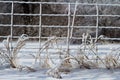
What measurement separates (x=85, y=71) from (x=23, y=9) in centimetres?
1108

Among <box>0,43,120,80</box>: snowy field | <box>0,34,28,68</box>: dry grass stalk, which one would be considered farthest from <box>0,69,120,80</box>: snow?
<box>0,34,28,68</box>: dry grass stalk

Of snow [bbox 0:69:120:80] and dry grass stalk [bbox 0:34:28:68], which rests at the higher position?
dry grass stalk [bbox 0:34:28:68]

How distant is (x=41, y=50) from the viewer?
24.0 feet

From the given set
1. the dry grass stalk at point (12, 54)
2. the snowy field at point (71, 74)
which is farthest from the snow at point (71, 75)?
the dry grass stalk at point (12, 54)

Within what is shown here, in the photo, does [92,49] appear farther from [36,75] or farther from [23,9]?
[23,9]

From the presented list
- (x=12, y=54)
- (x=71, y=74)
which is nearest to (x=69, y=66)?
(x=71, y=74)

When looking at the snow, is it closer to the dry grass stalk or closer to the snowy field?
the snowy field

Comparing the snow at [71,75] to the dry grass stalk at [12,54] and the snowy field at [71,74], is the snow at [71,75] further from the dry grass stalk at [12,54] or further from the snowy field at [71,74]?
the dry grass stalk at [12,54]

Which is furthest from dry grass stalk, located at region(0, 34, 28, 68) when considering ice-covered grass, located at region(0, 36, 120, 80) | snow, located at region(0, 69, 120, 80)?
snow, located at region(0, 69, 120, 80)

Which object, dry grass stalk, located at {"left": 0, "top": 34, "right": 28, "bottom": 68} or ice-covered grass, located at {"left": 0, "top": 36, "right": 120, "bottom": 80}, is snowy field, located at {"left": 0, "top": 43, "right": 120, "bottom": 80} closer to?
ice-covered grass, located at {"left": 0, "top": 36, "right": 120, "bottom": 80}

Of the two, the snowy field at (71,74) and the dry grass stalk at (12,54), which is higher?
the dry grass stalk at (12,54)

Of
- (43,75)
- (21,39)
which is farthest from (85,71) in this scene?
(21,39)

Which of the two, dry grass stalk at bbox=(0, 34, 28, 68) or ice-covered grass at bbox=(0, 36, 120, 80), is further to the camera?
dry grass stalk at bbox=(0, 34, 28, 68)

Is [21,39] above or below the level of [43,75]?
above
